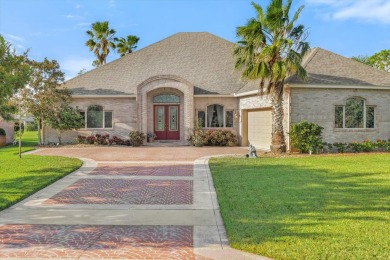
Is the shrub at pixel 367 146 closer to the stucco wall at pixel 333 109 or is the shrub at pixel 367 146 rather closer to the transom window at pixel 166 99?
the stucco wall at pixel 333 109

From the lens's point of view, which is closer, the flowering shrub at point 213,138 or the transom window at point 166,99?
the flowering shrub at point 213,138

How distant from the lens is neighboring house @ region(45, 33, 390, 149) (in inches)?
770

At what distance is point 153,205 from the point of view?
26.3 ft

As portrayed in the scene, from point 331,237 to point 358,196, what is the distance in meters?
3.45

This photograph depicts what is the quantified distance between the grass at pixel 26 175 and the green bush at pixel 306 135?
11.1 m

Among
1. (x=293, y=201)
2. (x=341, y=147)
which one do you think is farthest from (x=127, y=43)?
(x=293, y=201)

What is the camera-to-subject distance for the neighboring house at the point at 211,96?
19.6m

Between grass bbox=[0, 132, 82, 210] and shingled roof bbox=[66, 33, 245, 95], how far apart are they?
10.9m

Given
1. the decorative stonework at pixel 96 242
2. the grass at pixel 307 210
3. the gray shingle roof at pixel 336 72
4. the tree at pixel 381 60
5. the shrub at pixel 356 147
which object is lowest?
the decorative stonework at pixel 96 242

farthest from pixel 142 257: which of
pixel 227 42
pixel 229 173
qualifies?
pixel 227 42

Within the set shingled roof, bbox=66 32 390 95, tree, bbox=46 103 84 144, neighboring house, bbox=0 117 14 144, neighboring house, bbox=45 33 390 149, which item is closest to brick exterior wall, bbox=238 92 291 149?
neighboring house, bbox=45 33 390 149

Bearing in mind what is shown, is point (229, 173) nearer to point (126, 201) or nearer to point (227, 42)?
point (126, 201)

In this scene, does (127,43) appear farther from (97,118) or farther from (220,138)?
(220,138)

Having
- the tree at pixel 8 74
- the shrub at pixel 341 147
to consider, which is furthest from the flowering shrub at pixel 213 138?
the tree at pixel 8 74
